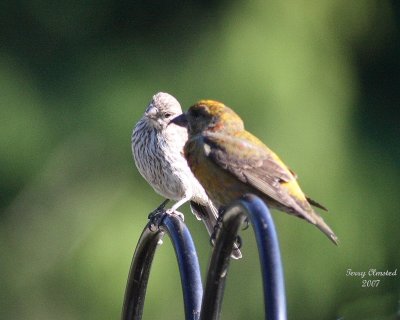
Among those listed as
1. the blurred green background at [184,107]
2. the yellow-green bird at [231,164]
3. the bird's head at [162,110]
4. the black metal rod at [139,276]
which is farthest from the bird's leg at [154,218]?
the blurred green background at [184,107]

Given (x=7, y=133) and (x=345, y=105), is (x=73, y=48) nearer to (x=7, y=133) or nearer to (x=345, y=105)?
(x=7, y=133)

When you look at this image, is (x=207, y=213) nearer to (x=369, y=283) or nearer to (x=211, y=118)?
(x=211, y=118)

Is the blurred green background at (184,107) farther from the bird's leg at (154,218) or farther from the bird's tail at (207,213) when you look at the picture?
the bird's leg at (154,218)

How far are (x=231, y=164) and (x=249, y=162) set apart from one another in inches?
2.8

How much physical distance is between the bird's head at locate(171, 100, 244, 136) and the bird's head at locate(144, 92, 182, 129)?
3.96 ft

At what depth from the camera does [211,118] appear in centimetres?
461

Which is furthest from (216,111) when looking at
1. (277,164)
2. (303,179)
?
(303,179)

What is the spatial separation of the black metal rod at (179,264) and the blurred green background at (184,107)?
3312 mm

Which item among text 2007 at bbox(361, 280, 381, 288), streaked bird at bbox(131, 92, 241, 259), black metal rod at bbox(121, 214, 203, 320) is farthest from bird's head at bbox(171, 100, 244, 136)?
text 2007 at bbox(361, 280, 381, 288)

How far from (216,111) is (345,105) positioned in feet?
11.1

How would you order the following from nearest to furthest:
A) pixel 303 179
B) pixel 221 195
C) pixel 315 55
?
pixel 221 195 < pixel 303 179 < pixel 315 55

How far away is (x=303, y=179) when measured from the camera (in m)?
7.40

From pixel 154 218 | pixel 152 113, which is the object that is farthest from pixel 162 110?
pixel 154 218

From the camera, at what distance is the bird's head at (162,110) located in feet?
19.2
